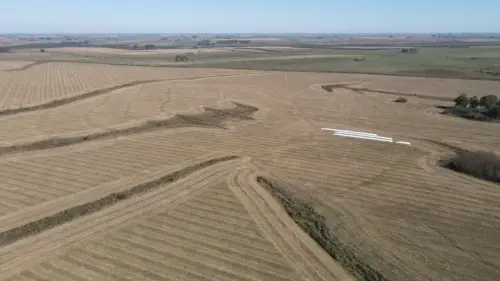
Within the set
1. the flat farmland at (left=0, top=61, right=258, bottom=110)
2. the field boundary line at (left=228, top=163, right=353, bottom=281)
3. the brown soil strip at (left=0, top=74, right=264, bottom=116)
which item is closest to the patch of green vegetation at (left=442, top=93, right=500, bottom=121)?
the field boundary line at (left=228, top=163, right=353, bottom=281)

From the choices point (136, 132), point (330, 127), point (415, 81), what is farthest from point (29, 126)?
point (415, 81)

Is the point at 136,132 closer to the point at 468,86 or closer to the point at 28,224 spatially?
the point at 28,224

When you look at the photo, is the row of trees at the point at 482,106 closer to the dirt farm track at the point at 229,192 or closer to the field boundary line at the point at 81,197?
the dirt farm track at the point at 229,192

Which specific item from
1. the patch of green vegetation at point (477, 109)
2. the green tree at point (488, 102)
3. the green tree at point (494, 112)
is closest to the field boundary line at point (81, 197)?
the patch of green vegetation at point (477, 109)

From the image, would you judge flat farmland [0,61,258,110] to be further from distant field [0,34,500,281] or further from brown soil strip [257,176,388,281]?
brown soil strip [257,176,388,281]

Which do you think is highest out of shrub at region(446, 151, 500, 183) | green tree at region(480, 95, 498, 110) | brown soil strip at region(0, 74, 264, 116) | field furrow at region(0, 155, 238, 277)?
green tree at region(480, 95, 498, 110)

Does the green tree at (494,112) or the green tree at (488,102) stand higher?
the green tree at (488,102)

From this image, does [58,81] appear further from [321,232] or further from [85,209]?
[321,232]
